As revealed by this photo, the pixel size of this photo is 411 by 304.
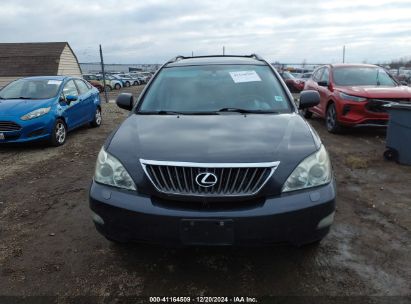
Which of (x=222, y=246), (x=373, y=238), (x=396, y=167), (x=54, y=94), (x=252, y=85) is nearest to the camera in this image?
(x=222, y=246)

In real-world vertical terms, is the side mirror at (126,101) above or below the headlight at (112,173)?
above

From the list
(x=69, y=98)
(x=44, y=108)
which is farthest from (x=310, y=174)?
(x=69, y=98)

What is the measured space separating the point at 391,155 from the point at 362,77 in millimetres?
3273

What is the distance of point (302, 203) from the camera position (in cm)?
254

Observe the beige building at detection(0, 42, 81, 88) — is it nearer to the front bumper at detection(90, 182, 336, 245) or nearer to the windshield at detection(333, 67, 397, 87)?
the windshield at detection(333, 67, 397, 87)

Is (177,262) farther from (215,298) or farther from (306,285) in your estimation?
(306,285)

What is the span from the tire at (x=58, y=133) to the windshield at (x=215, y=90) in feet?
13.5

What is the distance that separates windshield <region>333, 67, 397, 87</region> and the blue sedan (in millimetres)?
5987

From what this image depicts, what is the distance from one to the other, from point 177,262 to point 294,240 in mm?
1024

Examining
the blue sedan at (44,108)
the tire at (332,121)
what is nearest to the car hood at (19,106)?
the blue sedan at (44,108)

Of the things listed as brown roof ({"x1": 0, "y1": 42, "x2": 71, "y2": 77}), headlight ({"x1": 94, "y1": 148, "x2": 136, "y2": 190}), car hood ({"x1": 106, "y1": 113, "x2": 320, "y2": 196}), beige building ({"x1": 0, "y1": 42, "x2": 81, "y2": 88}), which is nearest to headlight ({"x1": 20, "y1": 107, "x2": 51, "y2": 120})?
car hood ({"x1": 106, "y1": 113, "x2": 320, "y2": 196})

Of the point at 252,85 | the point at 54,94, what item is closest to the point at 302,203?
the point at 252,85

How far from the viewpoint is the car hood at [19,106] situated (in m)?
7.12

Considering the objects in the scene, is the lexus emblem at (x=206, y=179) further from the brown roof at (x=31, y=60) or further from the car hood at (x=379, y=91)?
the brown roof at (x=31, y=60)
